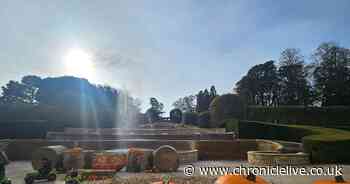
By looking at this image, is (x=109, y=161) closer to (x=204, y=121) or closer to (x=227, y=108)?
(x=227, y=108)

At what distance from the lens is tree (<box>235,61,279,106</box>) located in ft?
172

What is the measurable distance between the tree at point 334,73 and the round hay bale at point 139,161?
38.8 m

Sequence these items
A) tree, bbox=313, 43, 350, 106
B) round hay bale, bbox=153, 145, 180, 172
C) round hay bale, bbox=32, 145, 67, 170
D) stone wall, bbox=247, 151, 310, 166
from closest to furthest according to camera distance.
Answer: round hay bale, bbox=153, 145, 180, 172 → round hay bale, bbox=32, 145, 67, 170 → stone wall, bbox=247, 151, 310, 166 → tree, bbox=313, 43, 350, 106

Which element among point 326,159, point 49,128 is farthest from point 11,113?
point 326,159

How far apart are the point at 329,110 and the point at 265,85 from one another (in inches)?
913

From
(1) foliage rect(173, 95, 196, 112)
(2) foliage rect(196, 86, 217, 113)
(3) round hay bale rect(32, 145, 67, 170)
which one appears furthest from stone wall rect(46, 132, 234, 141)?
(1) foliage rect(173, 95, 196, 112)

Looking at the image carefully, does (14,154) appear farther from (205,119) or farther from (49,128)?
(205,119)

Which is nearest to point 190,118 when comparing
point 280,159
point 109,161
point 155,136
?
point 155,136

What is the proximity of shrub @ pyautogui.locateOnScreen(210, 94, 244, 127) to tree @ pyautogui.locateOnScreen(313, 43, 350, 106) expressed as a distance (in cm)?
2077

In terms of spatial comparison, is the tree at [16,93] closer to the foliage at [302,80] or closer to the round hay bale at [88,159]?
the foliage at [302,80]

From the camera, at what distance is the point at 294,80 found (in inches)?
1865

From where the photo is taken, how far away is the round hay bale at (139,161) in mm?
10547

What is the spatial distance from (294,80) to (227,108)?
2383 centimetres

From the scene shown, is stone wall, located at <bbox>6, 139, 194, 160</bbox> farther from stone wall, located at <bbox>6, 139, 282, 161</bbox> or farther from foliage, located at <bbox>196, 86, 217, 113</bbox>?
foliage, located at <bbox>196, 86, 217, 113</bbox>
